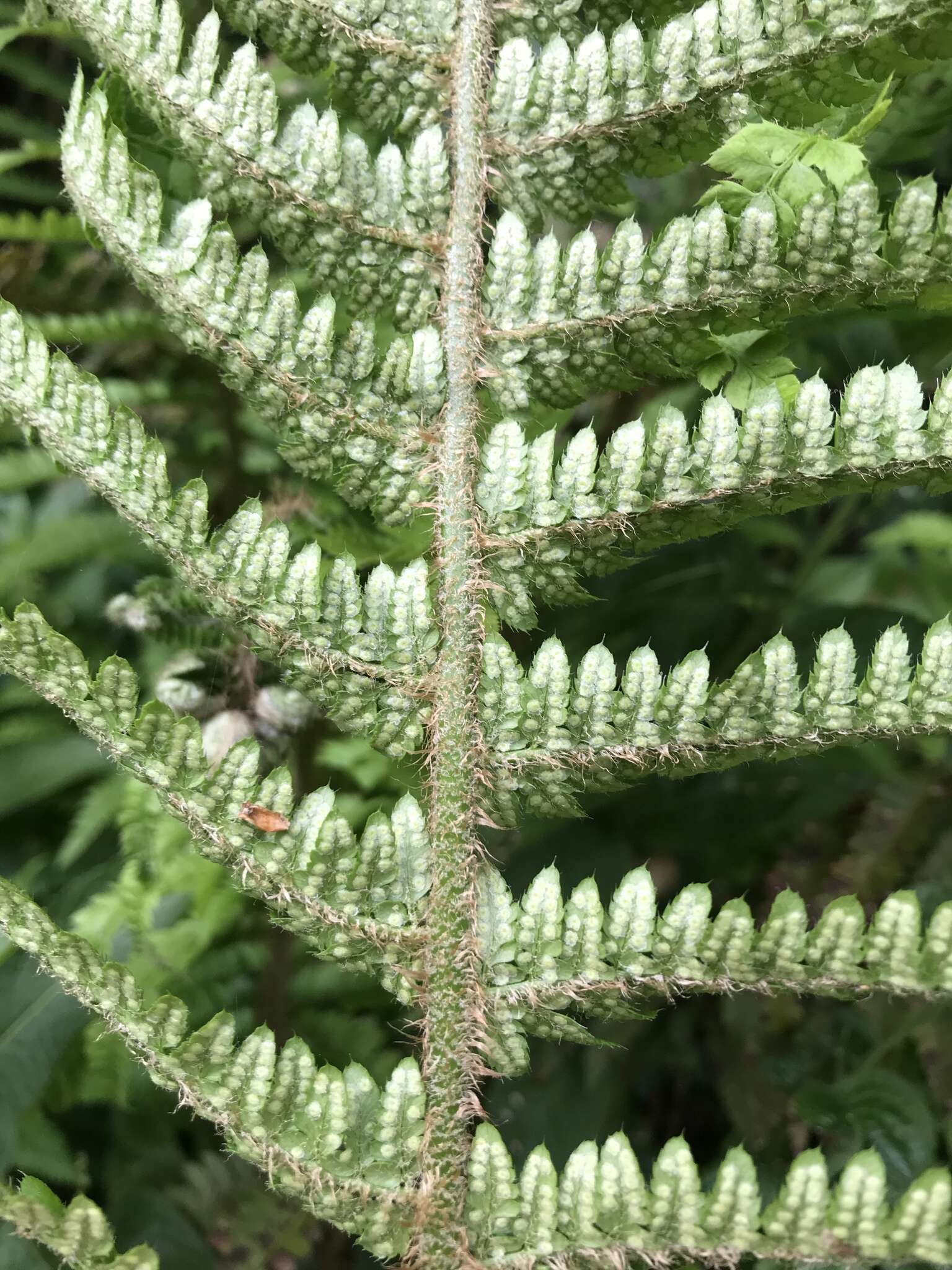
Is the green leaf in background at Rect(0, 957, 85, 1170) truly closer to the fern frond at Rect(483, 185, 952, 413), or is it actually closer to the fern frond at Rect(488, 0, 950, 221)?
the fern frond at Rect(483, 185, 952, 413)

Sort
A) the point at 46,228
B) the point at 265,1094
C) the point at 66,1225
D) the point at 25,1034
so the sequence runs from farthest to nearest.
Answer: the point at 46,228
the point at 25,1034
the point at 265,1094
the point at 66,1225

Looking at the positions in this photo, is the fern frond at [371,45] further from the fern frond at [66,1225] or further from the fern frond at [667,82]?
the fern frond at [66,1225]

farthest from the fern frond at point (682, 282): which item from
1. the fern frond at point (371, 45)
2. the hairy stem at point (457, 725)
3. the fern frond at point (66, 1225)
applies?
the fern frond at point (66, 1225)

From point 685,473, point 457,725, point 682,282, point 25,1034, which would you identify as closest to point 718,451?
point 685,473

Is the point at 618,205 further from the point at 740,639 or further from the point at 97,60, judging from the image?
the point at 740,639

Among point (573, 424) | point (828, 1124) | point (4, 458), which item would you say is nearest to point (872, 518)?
point (573, 424)

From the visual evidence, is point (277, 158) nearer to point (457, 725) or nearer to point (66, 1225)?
point (457, 725)
